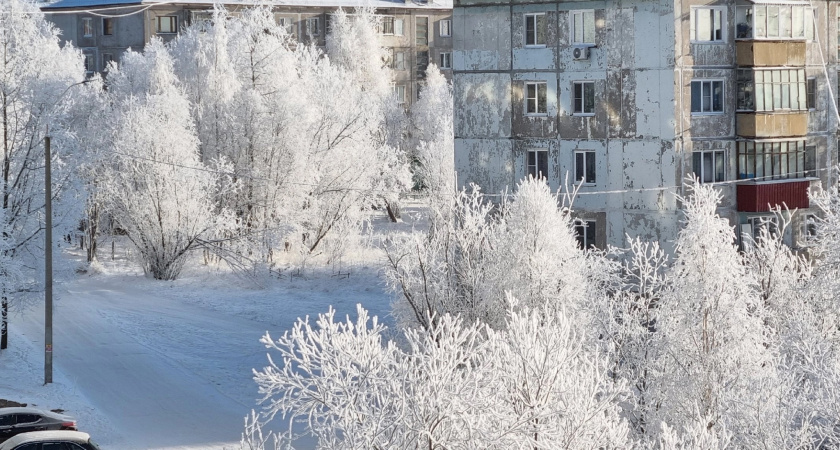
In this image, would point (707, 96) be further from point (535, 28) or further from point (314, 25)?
point (314, 25)

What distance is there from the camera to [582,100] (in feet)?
107

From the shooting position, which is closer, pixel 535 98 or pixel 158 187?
pixel 535 98

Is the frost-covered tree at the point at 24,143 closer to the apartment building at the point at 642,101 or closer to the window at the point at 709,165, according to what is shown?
the apartment building at the point at 642,101

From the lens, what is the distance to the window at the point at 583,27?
106ft

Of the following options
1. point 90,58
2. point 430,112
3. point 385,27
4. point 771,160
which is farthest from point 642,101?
point 90,58

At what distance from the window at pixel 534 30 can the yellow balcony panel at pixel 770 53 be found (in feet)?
17.3

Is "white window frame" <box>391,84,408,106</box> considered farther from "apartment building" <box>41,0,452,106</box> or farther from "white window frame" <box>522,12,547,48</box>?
"white window frame" <box>522,12,547,48</box>

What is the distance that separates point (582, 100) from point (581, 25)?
6.63 ft

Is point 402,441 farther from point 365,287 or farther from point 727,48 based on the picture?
point 365,287

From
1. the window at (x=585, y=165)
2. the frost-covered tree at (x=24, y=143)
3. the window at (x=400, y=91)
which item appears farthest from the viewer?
the window at (x=400, y=91)

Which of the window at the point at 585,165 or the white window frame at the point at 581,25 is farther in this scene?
the window at the point at 585,165

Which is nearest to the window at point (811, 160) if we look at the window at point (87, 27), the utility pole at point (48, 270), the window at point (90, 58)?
the utility pole at point (48, 270)

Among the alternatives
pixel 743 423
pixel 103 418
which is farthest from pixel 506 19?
pixel 743 423

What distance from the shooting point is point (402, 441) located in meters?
11.6
